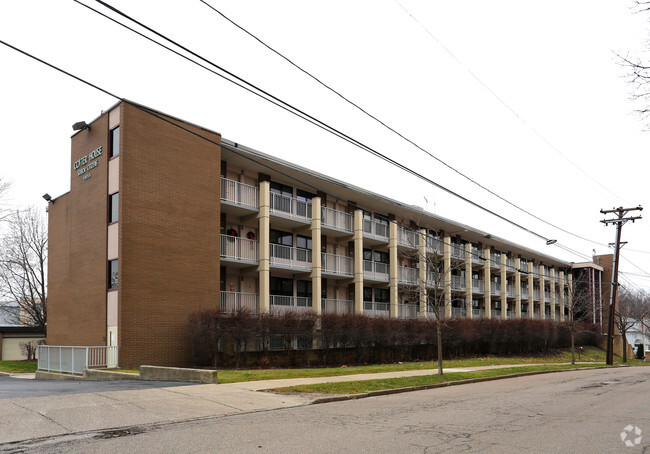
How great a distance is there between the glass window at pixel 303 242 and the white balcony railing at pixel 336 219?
1.49 m

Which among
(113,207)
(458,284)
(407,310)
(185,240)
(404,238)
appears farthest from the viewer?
(458,284)

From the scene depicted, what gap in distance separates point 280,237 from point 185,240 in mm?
8232

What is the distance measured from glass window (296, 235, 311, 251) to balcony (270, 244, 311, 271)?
2.96 ft

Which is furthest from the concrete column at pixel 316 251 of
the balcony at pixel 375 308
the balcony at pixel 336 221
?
the balcony at pixel 375 308

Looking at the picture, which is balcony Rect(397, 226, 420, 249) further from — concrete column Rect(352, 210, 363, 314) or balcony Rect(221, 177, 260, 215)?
balcony Rect(221, 177, 260, 215)

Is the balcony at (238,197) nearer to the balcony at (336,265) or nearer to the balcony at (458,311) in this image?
the balcony at (336,265)

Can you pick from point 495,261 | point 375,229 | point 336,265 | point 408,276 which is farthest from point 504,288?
point 336,265

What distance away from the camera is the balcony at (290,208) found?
3047 centimetres

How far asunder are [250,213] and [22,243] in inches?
1050

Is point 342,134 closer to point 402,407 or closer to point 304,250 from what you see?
point 402,407

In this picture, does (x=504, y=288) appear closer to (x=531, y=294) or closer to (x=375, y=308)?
(x=531, y=294)

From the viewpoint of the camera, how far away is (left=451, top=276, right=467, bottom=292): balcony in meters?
46.4

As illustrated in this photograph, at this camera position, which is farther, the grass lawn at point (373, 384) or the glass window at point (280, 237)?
A: the glass window at point (280, 237)

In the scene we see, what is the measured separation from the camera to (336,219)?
34.9 meters
